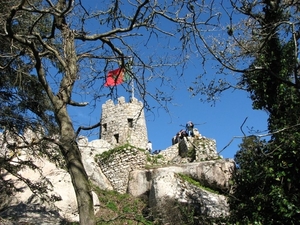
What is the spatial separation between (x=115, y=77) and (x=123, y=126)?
20028mm

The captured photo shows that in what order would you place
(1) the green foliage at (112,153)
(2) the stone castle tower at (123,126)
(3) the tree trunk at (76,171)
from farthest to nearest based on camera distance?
1. (2) the stone castle tower at (123,126)
2. (1) the green foliage at (112,153)
3. (3) the tree trunk at (76,171)

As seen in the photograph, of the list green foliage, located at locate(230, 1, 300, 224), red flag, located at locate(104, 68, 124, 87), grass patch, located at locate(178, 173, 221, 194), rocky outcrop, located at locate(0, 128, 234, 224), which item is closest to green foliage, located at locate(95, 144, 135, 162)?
rocky outcrop, located at locate(0, 128, 234, 224)

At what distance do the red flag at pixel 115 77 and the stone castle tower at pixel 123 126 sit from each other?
63.6 ft

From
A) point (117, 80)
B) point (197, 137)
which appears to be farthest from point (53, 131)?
point (197, 137)

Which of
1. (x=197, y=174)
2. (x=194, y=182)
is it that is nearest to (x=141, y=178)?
(x=197, y=174)

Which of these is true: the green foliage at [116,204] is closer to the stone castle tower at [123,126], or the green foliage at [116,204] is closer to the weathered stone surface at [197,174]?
the weathered stone surface at [197,174]

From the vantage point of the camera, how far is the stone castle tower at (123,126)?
2645 centimetres

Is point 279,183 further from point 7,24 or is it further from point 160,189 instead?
point 160,189

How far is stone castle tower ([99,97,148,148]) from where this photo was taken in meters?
26.4

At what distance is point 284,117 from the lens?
832 cm

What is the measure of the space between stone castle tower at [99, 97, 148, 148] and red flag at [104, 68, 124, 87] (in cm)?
1939

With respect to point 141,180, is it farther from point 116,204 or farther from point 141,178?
point 116,204

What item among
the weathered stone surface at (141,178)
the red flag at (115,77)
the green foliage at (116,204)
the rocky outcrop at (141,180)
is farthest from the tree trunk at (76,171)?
the green foliage at (116,204)

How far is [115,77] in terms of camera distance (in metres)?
6.67
